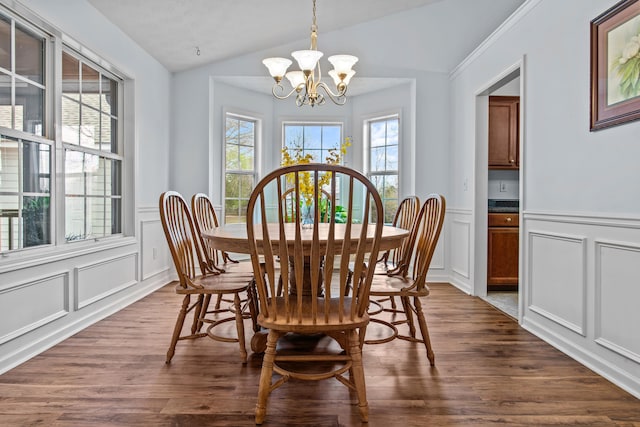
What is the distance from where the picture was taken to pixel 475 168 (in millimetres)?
3996

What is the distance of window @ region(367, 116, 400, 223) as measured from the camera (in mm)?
5211

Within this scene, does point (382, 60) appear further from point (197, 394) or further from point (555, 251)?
point (197, 394)

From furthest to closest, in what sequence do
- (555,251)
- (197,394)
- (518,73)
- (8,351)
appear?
(518,73)
(555,251)
(8,351)
(197,394)

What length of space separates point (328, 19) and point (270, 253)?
356 centimetres

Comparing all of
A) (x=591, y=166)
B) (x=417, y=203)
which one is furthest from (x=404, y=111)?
(x=591, y=166)

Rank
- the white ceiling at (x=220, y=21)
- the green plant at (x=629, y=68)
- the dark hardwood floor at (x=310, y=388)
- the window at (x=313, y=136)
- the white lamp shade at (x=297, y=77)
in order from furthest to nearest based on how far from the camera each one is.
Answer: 1. the window at (x=313, y=136)
2. the white ceiling at (x=220, y=21)
3. the white lamp shade at (x=297, y=77)
4. the green plant at (x=629, y=68)
5. the dark hardwood floor at (x=310, y=388)

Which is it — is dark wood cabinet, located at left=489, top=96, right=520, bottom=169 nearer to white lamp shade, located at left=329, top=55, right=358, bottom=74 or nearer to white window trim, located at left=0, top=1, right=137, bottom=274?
white lamp shade, located at left=329, top=55, right=358, bottom=74

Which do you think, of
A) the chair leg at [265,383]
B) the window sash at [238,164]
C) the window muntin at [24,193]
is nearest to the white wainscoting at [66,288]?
the window muntin at [24,193]

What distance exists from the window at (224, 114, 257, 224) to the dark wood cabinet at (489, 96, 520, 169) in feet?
9.38

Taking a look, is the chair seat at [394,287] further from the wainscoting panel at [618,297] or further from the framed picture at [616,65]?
the framed picture at [616,65]

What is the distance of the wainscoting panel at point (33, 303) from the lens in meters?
2.21

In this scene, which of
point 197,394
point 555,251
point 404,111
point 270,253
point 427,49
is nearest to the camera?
point 270,253

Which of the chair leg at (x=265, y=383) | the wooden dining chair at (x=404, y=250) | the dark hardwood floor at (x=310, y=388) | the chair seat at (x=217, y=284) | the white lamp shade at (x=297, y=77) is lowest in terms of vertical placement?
the dark hardwood floor at (x=310, y=388)

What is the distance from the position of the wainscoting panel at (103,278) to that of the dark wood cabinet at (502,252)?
340cm
